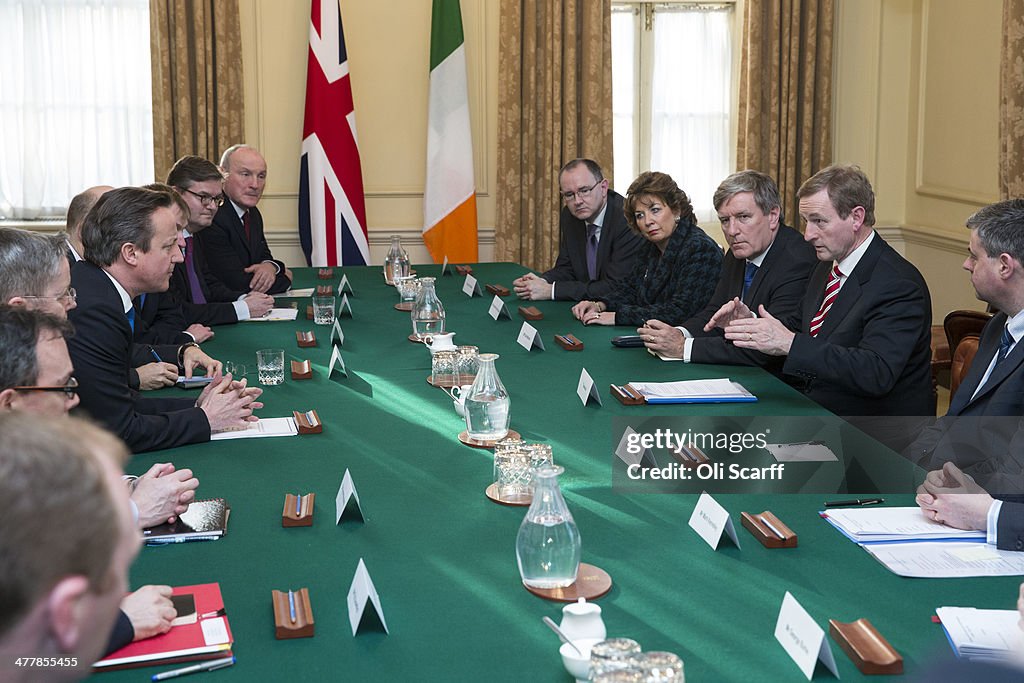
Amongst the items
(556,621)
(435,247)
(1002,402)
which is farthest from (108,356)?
(435,247)

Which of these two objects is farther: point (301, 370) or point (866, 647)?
point (301, 370)

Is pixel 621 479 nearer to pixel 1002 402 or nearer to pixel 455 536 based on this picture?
pixel 455 536

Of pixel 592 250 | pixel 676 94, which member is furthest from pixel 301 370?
pixel 676 94

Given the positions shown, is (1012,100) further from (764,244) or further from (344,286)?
(344,286)

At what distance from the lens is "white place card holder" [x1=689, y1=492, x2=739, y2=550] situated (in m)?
2.10

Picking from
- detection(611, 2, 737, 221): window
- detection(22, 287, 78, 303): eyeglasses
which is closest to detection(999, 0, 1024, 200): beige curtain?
detection(611, 2, 737, 221): window

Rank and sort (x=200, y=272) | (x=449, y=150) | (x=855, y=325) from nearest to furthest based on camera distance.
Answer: (x=855, y=325) → (x=200, y=272) → (x=449, y=150)

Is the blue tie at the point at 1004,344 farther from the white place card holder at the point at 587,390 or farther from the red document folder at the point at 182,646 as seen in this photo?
the red document folder at the point at 182,646

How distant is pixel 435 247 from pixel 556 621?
5.86m

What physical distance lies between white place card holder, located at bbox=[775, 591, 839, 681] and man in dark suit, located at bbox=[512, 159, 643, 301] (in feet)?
11.8

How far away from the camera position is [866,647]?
5.35ft

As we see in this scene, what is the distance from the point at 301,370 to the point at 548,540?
2.01 metres

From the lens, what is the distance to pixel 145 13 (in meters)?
7.17

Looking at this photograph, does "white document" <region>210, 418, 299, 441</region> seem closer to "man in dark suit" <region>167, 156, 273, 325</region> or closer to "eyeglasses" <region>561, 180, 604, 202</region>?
"man in dark suit" <region>167, 156, 273, 325</region>
